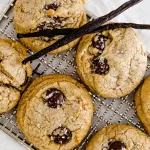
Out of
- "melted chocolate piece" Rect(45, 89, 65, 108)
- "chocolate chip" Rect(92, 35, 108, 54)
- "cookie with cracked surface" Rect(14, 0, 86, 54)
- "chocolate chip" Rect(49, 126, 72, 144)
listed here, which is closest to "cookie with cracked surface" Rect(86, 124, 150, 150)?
"chocolate chip" Rect(49, 126, 72, 144)

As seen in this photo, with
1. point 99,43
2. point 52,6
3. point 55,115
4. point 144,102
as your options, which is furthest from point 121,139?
point 52,6

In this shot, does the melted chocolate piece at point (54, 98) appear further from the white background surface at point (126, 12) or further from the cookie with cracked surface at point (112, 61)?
the white background surface at point (126, 12)

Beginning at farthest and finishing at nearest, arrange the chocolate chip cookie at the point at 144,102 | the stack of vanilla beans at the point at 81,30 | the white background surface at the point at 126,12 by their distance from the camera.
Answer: the white background surface at the point at 126,12 < the chocolate chip cookie at the point at 144,102 < the stack of vanilla beans at the point at 81,30

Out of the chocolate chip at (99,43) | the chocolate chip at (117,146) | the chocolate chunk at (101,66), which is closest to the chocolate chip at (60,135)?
the chocolate chip at (117,146)

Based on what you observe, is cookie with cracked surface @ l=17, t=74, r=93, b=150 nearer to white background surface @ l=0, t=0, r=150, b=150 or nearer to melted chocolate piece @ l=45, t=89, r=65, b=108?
melted chocolate piece @ l=45, t=89, r=65, b=108

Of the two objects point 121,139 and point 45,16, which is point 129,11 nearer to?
point 45,16

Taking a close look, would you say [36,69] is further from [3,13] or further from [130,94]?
[130,94]

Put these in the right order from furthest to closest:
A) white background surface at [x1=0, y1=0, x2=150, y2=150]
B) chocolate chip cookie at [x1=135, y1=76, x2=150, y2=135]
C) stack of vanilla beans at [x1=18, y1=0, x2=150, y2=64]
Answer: white background surface at [x1=0, y1=0, x2=150, y2=150], chocolate chip cookie at [x1=135, y1=76, x2=150, y2=135], stack of vanilla beans at [x1=18, y1=0, x2=150, y2=64]
